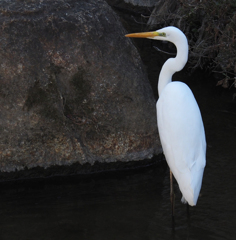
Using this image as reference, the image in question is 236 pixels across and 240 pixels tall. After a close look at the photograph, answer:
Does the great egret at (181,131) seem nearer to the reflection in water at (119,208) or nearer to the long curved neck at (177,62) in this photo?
the long curved neck at (177,62)

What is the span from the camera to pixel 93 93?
4.10m

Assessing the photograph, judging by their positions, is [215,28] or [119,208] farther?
[215,28]

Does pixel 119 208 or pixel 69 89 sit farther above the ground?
pixel 69 89

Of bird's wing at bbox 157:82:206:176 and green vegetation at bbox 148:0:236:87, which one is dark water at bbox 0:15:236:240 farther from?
green vegetation at bbox 148:0:236:87

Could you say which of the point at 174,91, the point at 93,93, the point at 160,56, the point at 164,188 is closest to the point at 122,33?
the point at 93,93

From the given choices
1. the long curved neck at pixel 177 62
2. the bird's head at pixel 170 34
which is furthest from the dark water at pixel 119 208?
the bird's head at pixel 170 34

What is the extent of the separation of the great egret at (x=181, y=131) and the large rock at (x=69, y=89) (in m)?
0.53

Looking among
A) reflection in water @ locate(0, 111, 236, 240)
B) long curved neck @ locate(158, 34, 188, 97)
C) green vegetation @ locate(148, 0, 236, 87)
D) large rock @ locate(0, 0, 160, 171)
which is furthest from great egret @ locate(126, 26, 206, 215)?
green vegetation @ locate(148, 0, 236, 87)

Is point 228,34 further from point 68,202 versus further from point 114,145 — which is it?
point 68,202

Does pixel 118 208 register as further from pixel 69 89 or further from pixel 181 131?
pixel 69 89

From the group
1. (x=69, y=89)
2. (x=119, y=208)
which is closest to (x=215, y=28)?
(x=69, y=89)

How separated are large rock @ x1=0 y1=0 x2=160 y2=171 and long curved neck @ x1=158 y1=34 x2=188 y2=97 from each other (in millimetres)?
387

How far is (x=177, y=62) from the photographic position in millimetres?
3715

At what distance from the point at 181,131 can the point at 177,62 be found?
598 mm
